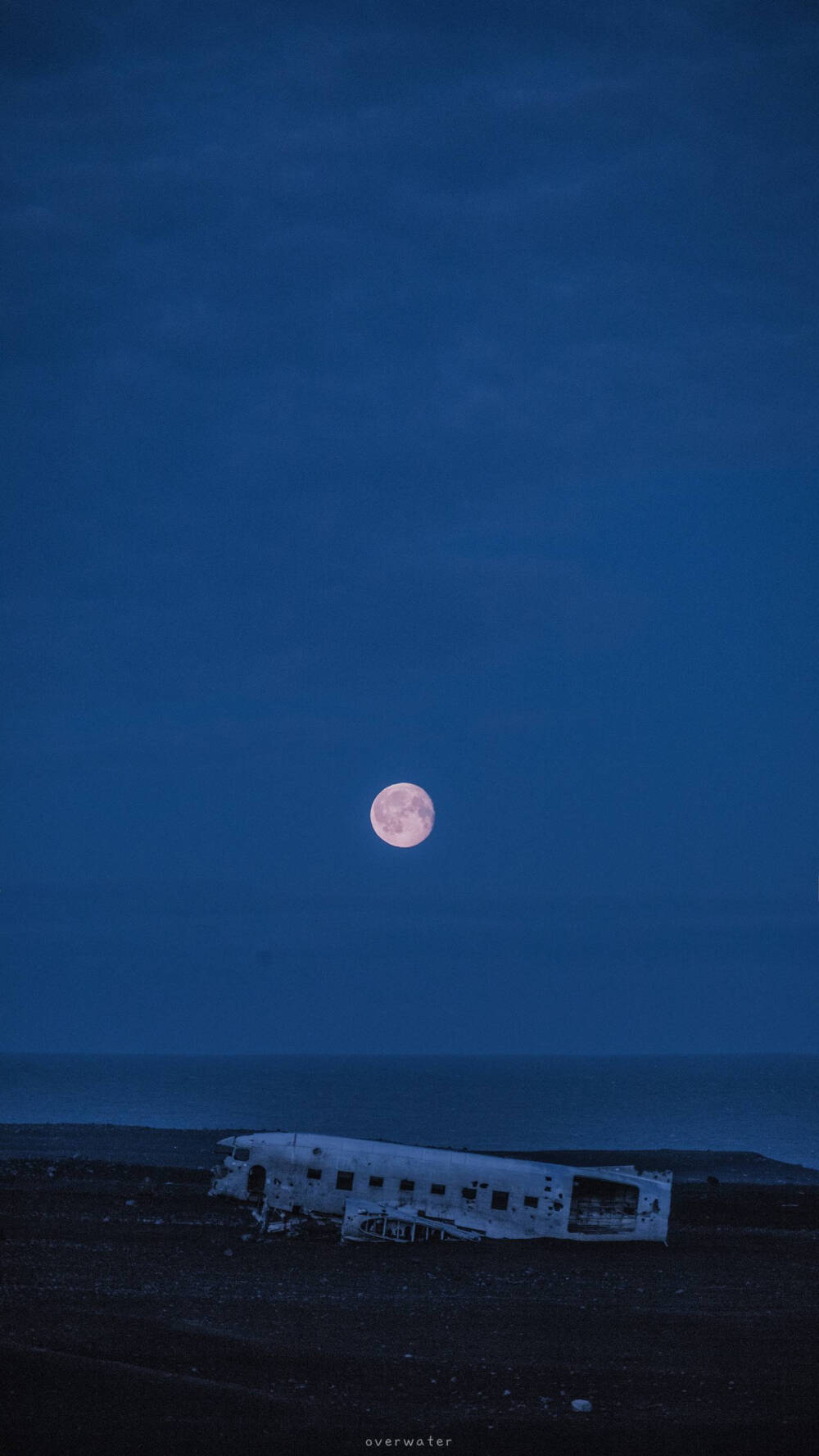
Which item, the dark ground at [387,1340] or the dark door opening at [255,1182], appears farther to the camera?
the dark door opening at [255,1182]

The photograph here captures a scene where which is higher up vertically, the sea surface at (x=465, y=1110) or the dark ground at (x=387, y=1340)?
the sea surface at (x=465, y=1110)

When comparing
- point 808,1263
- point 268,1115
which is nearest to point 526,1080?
point 268,1115

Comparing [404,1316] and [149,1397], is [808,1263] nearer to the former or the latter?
[404,1316]

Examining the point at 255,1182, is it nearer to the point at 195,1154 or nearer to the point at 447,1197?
the point at 447,1197

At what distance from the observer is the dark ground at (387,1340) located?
1463 cm

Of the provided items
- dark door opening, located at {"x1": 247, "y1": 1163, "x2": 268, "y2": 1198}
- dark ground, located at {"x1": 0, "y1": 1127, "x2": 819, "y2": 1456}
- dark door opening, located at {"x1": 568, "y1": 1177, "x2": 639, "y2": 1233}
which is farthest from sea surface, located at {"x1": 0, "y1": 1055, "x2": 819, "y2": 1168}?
dark ground, located at {"x1": 0, "y1": 1127, "x2": 819, "y2": 1456}

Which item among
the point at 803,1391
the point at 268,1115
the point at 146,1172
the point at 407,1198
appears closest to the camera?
the point at 803,1391

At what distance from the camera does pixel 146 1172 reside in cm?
4381

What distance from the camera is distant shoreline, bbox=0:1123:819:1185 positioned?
52.4 meters

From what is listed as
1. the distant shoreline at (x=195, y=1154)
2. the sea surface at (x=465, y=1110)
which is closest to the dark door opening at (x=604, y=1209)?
Answer: the distant shoreline at (x=195, y=1154)

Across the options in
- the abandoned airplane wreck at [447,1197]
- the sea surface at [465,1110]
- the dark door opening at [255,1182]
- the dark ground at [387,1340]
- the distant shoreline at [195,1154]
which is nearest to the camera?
the dark ground at [387,1340]

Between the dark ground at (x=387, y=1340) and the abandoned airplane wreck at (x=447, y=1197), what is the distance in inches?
30.8

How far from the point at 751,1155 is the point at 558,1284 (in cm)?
4455

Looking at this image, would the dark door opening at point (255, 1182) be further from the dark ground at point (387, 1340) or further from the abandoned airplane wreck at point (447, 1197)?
the abandoned airplane wreck at point (447, 1197)
